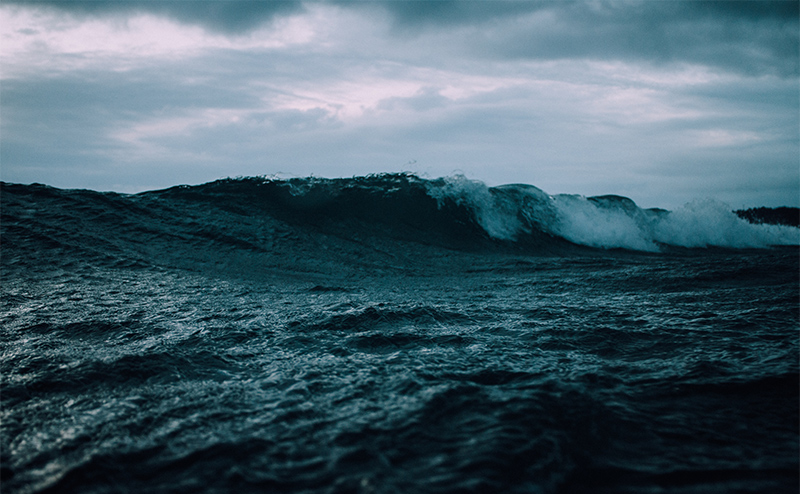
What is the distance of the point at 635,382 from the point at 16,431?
3071 mm

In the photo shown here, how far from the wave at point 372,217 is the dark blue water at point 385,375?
91cm

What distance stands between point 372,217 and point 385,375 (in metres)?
7.67

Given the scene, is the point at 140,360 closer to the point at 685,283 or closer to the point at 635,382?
the point at 635,382

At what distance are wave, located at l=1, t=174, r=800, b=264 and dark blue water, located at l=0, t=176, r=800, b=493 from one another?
2.99ft

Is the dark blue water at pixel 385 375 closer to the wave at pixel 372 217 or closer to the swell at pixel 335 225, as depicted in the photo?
the swell at pixel 335 225

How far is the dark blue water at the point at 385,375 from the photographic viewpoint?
1.61 metres

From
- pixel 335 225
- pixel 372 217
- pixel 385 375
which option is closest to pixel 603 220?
pixel 372 217

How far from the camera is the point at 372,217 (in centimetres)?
1003

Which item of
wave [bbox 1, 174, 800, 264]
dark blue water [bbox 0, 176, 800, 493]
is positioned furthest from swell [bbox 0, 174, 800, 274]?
dark blue water [bbox 0, 176, 800, 493]

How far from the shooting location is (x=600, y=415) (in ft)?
6.44

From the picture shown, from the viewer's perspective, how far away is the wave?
25.3 feet

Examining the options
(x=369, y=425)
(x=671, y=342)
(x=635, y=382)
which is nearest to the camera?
(x=369, y=425)

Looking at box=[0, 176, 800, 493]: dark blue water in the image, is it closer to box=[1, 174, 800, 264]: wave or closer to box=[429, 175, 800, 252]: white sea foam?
box=[1, 174, 800, 264]: wave

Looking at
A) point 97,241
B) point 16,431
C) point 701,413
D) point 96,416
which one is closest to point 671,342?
point 701,413
